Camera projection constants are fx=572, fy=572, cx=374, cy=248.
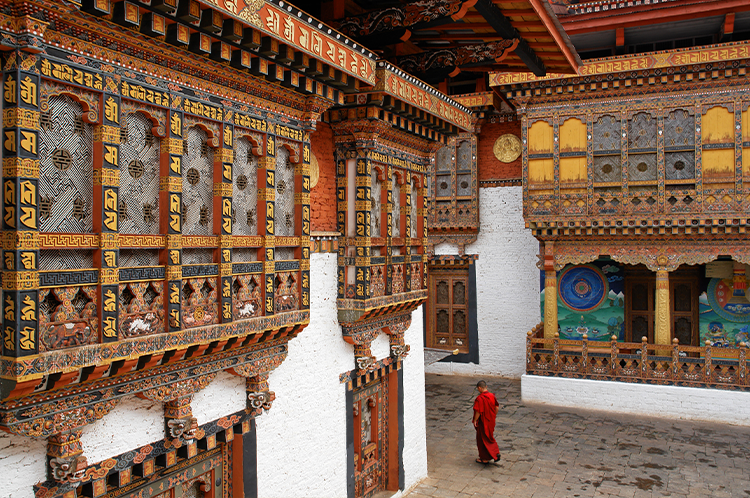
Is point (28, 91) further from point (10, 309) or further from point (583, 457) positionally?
point (583, 457)

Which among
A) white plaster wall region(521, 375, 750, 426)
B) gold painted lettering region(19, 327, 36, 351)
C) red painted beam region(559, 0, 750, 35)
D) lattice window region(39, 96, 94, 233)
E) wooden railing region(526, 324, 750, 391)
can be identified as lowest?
white plaster wall region(521, 375, 750, 426)

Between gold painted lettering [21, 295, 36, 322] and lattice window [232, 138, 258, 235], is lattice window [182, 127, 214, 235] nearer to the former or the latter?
lattice window [232, 138, 258, 235]

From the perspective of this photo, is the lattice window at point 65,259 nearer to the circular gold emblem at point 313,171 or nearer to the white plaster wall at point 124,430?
the white plaster wall at point 124,430

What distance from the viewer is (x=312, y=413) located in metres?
6.65

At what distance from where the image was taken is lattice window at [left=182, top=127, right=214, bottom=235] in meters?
4.73

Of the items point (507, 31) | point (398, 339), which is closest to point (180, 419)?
point (398, 339)

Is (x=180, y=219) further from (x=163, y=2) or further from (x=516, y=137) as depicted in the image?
(x=516, y=137)

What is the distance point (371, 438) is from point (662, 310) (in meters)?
8.48

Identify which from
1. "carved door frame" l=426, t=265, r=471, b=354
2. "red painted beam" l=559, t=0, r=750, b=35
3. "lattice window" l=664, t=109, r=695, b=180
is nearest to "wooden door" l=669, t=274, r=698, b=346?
"lattice window" l=664, t=109, r=695, b=180

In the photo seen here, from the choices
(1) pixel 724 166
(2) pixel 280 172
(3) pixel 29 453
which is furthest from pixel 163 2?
(1) pixel 724 166

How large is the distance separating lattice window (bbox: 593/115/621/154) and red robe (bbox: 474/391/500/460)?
266 inches

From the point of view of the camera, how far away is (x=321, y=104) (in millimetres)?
6102

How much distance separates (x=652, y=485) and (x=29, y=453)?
345 inches

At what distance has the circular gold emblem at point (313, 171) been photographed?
7.09m
